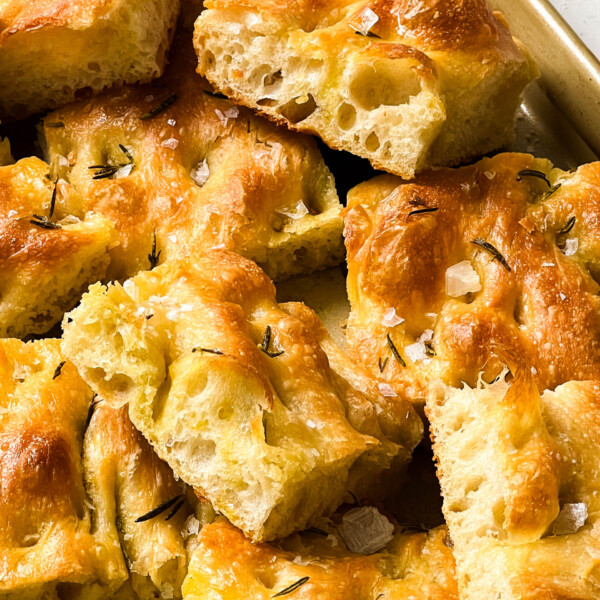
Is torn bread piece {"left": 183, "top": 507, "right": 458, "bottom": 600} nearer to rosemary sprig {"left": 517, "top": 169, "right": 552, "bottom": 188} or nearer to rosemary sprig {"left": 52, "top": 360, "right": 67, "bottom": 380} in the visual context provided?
rosemary sprig {"left": 52, "top": 360, "right": 67, "bottom": 380}

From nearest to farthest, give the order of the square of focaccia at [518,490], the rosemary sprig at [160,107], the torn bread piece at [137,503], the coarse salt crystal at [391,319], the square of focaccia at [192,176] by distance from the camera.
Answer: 1. the square of focaccia at [518,490]
2. the torn bread piece at [137,503]
3. the coarse salt crystal at [391,319]
4. the square of focaccia at [192,176]
5. the rosemary sprig at [160,107]

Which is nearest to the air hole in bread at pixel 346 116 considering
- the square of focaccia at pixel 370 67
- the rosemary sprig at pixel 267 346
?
the square of focaccia at pixel 370 67

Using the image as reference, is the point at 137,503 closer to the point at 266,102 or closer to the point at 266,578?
the point at 266,578

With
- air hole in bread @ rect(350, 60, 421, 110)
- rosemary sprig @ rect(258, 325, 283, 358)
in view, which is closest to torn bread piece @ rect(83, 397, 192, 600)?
rosemary sprig @ rect(258, 325, 283, 358)

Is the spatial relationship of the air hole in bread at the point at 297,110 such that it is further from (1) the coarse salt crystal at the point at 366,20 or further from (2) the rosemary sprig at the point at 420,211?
(2) the rosemary sprig at the point at 420,211

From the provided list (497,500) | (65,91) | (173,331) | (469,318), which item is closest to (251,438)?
(173,331)

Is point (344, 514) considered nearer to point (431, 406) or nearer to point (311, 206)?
point (431, 406)

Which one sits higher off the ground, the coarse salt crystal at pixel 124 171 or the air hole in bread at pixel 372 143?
the air hole in bread at pixel 372 143
